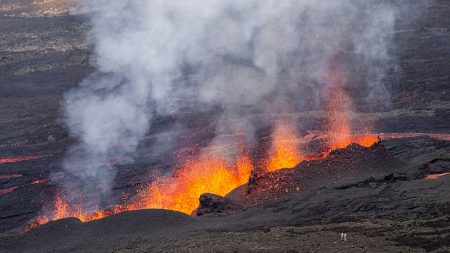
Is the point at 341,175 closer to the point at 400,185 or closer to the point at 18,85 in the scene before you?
the point at 400,185

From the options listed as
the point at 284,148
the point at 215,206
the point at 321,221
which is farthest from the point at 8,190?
the point at 321,221

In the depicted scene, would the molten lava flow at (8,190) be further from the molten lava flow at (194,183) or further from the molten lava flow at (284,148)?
the molten lava flow at (284,148)

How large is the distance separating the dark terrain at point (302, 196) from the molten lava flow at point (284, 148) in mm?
1023

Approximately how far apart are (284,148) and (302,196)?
4523 mm

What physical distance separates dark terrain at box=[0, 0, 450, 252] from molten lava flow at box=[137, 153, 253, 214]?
802mm

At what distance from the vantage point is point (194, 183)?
1516 centimetres

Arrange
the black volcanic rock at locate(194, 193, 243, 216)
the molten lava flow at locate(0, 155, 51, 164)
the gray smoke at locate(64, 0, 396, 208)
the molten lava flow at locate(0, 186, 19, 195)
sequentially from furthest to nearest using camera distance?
the gray smoke at locate(64, 0, 396, 208) < the molten lava flow at locate(0, 155, 51, 164) < the molten lava flow at locate(0, 186, 19, 195) < the black volcanic rock at locate(194, 193, 243, 216)

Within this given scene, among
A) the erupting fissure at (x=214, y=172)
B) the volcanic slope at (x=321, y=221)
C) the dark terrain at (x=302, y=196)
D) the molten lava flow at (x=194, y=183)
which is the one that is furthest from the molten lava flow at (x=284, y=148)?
the volcanic slope at (x=321, y=221)

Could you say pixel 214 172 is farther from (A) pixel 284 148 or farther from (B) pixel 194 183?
(A) pixel 284 148

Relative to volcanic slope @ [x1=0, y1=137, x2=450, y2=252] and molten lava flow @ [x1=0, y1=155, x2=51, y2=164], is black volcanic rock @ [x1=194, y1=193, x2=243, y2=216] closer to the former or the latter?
volcanic slope @ [x1=0, y1=137, x2=450, y2=252]

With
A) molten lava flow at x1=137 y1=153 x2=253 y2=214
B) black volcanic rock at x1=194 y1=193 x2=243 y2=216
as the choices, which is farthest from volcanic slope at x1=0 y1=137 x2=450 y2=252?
molten lava flow at x1=137 y1=153 x2=253 y2=214

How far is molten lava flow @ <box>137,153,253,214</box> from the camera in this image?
14445mm

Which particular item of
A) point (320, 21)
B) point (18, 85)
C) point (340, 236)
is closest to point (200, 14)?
point (320, 21)

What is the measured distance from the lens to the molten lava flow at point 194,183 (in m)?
14.4
